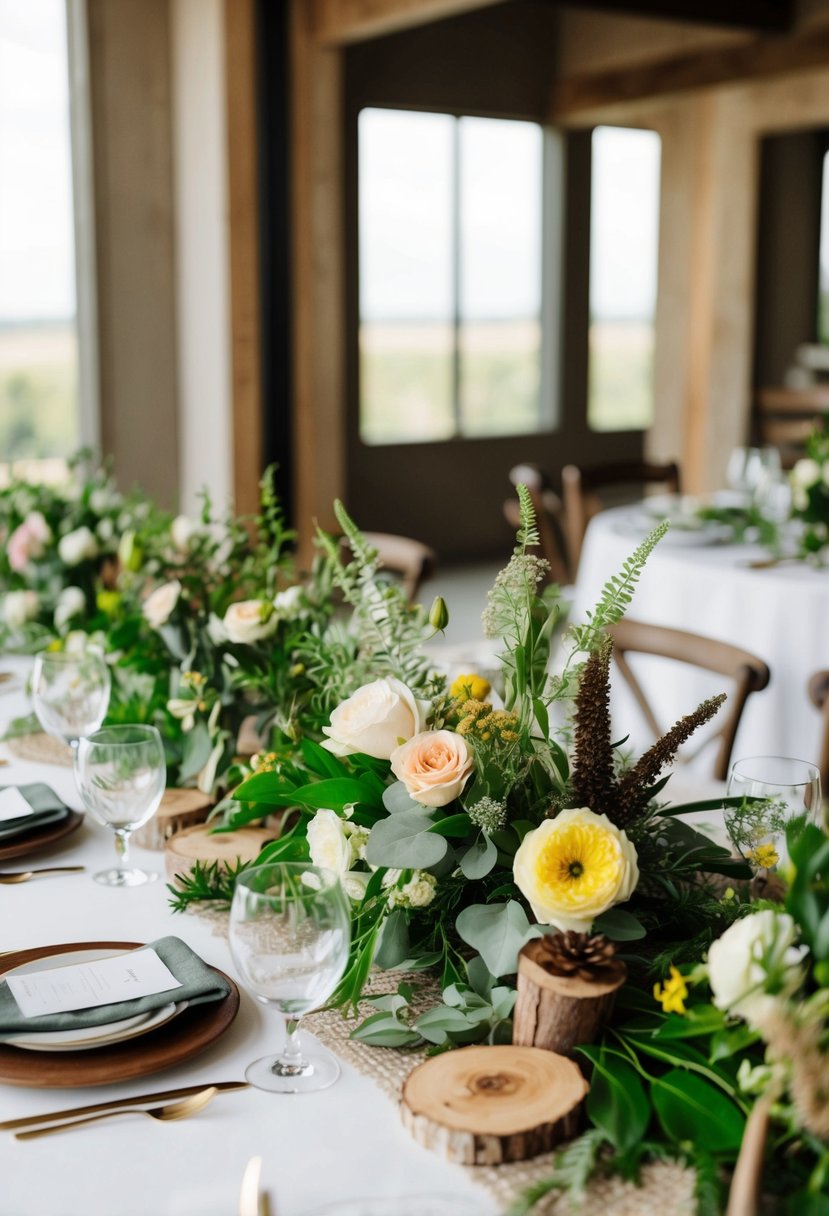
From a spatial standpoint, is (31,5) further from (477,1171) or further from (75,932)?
(477,1171)

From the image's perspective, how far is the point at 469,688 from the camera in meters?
1.14

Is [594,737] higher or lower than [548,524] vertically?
higher

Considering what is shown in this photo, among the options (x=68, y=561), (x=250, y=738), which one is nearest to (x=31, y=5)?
(x=68, y=561)

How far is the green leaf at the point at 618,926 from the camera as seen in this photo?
3.19 ft

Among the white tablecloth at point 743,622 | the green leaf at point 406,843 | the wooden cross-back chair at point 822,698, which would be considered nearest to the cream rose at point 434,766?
the green leaf at point 406,843

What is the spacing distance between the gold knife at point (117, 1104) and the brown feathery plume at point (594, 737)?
13.1 inches

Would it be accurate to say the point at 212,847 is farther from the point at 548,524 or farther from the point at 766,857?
the point at 548,524

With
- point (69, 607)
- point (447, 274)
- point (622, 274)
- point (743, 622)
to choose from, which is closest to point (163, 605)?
point (69, 607)

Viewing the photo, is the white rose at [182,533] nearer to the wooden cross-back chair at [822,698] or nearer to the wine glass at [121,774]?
the wine glass at [121,774]

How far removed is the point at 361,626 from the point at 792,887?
1.83 ft

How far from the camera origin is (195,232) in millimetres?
5465

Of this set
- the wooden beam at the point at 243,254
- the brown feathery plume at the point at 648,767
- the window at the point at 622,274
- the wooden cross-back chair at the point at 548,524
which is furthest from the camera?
the window at the point at 622,274

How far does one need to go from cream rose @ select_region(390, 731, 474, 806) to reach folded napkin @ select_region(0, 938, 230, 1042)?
22cm

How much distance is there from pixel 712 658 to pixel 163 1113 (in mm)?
1354
